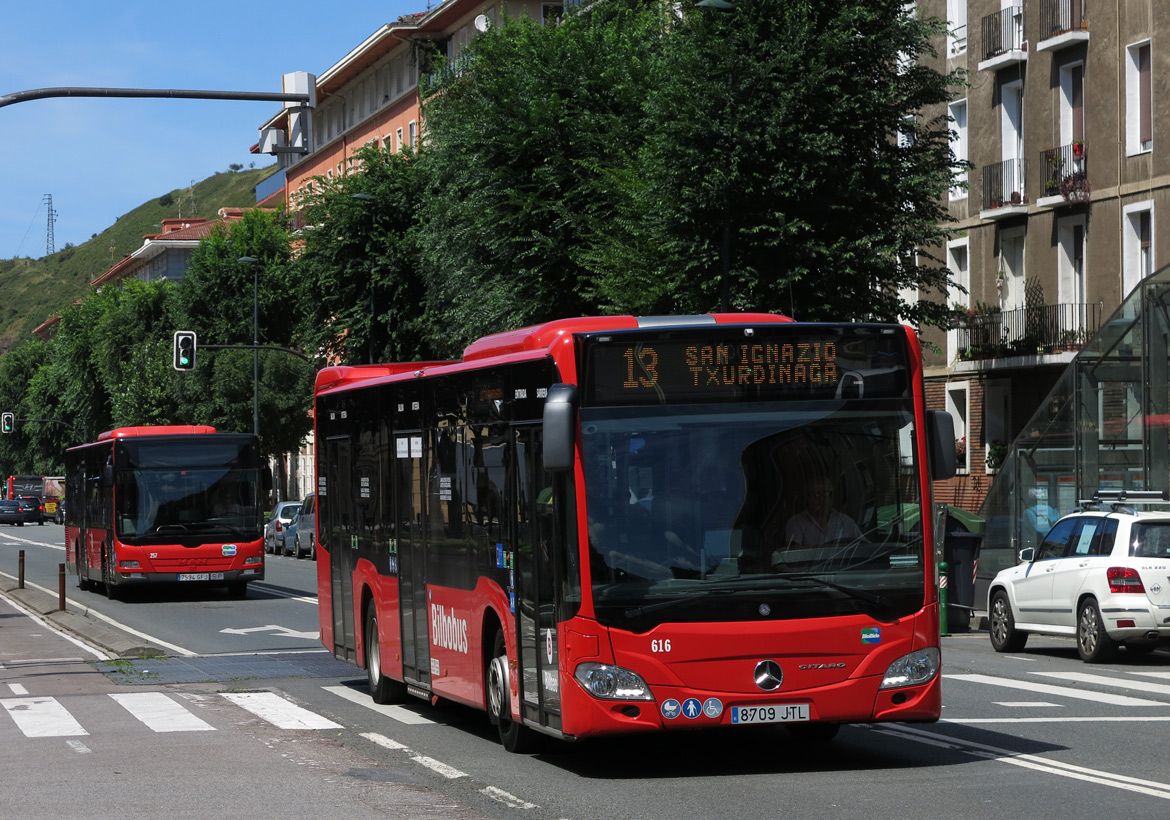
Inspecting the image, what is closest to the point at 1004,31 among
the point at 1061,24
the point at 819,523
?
the point at 1061,24

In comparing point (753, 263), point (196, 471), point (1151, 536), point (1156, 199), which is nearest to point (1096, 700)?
point (1151, 536)

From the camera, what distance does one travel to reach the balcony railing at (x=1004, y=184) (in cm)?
4173

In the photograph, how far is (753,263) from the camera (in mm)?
31250

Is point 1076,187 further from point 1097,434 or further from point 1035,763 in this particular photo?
point 1035,763

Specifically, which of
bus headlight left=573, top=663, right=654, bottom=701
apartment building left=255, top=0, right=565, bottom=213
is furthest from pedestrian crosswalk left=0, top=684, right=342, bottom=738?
apartment building left=255, top=0, right=565, bottom=213

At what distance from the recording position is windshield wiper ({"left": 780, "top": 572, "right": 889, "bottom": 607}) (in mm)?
10203

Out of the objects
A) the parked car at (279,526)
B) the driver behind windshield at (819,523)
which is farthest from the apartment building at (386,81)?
the driver behind windshield at (819,523)

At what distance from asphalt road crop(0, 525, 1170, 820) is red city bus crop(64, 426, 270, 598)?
43.2ft

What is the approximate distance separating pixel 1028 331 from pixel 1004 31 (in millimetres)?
7094

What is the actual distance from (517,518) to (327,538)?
19.8 feet

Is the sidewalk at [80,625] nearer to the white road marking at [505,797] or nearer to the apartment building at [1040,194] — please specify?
the white road marking at [505,797]

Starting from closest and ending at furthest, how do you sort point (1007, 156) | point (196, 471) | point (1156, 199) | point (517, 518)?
point (517, 518)
point (196, 471)
point (1156, 199)
point (1007, 156)

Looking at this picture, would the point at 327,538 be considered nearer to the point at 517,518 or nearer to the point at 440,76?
the point at 517,518

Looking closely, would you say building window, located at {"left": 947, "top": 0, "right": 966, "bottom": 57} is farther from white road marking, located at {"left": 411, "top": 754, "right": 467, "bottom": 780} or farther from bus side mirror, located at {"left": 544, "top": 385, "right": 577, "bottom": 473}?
bus side mirror, located at {"left": 544, "top": 385, "right": 577, "bottom": 473}
